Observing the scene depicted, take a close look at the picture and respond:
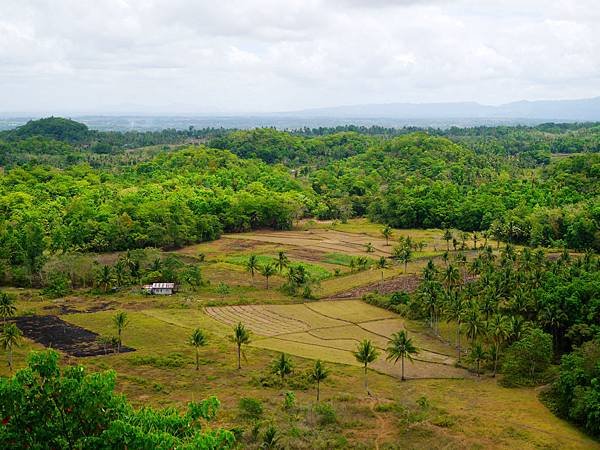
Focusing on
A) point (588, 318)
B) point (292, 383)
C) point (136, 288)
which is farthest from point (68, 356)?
point (588, 318)

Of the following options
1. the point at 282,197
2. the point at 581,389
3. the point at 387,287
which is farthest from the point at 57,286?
the point at 581,389

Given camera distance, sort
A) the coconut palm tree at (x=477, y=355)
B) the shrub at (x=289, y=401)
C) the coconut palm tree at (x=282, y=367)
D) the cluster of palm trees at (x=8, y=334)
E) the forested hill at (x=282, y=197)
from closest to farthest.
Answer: the shrub at (x=289, y=401) → the coconut palm tree at (x=282, y=367) → the cluster of palm trees at (x=8, y=334) → the coconut palm tree at (x=477, y=355) → the forested hill at (x=282, y=197)

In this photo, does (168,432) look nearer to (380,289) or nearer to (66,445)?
(66,445)

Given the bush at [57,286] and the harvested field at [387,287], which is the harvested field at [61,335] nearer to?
the bush at [57,286]

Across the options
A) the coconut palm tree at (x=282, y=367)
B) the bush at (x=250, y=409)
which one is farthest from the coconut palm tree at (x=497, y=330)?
the bush at (x=250, y=409)

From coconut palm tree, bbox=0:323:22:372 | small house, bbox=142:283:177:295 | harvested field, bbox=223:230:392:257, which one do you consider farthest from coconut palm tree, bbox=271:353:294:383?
harvested field, bbox=223:230:392:257

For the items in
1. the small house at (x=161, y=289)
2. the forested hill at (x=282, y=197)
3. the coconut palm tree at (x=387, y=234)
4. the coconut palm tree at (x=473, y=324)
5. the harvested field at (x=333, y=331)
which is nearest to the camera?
the coconut palm tree at (x=473, y=324)
